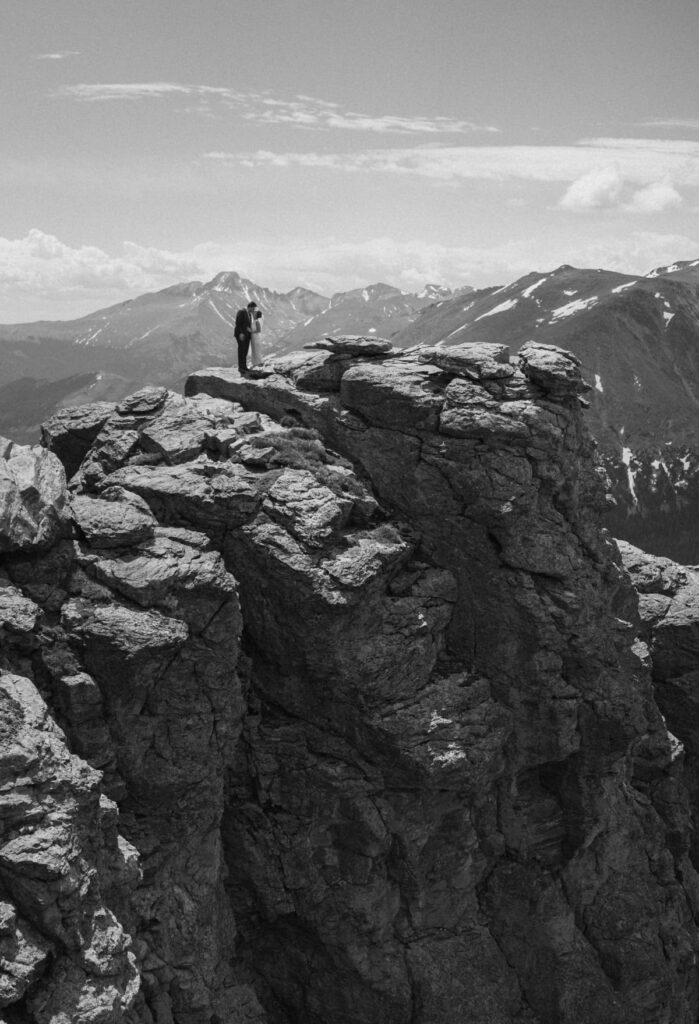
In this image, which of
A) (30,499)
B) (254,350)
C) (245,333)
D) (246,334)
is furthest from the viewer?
(254,350)

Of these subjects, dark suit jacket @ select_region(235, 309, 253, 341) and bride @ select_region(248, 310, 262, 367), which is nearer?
dark suit jacket @ select_region(235, 309, 253, 341)

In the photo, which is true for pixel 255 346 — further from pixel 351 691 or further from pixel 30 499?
pixel 351 691

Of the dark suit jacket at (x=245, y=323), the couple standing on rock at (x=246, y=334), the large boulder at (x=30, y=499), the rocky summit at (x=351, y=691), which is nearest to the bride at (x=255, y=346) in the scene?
the couple standing on rock at (x=246, y=334)

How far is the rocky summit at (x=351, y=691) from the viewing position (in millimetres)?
33250

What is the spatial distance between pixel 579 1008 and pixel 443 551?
2172cm

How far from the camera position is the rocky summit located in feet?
109

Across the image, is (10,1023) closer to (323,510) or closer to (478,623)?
(323,510)

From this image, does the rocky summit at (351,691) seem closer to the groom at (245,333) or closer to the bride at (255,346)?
the groom at (245,333)

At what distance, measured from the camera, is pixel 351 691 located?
37.4 metres

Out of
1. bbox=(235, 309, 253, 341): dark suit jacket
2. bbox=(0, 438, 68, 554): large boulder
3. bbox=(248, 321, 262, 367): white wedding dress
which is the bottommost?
bbox=(0, 438, 68, 554): large boulder

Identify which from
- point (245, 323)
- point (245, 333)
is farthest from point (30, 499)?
point (245, 323)

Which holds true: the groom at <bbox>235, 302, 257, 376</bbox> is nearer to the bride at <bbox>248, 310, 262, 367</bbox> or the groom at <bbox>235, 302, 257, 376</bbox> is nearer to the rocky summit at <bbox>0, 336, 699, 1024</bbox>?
the bride at <bbox>248, 310, 262, 367</bbox>

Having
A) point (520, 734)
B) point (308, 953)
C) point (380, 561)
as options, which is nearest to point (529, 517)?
point (380, 561)

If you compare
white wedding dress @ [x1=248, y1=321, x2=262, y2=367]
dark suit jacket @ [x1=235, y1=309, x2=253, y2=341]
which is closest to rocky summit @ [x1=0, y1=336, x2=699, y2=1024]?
white wedding dress @ [x1=248, y1=321, x2=262, y2=367]
